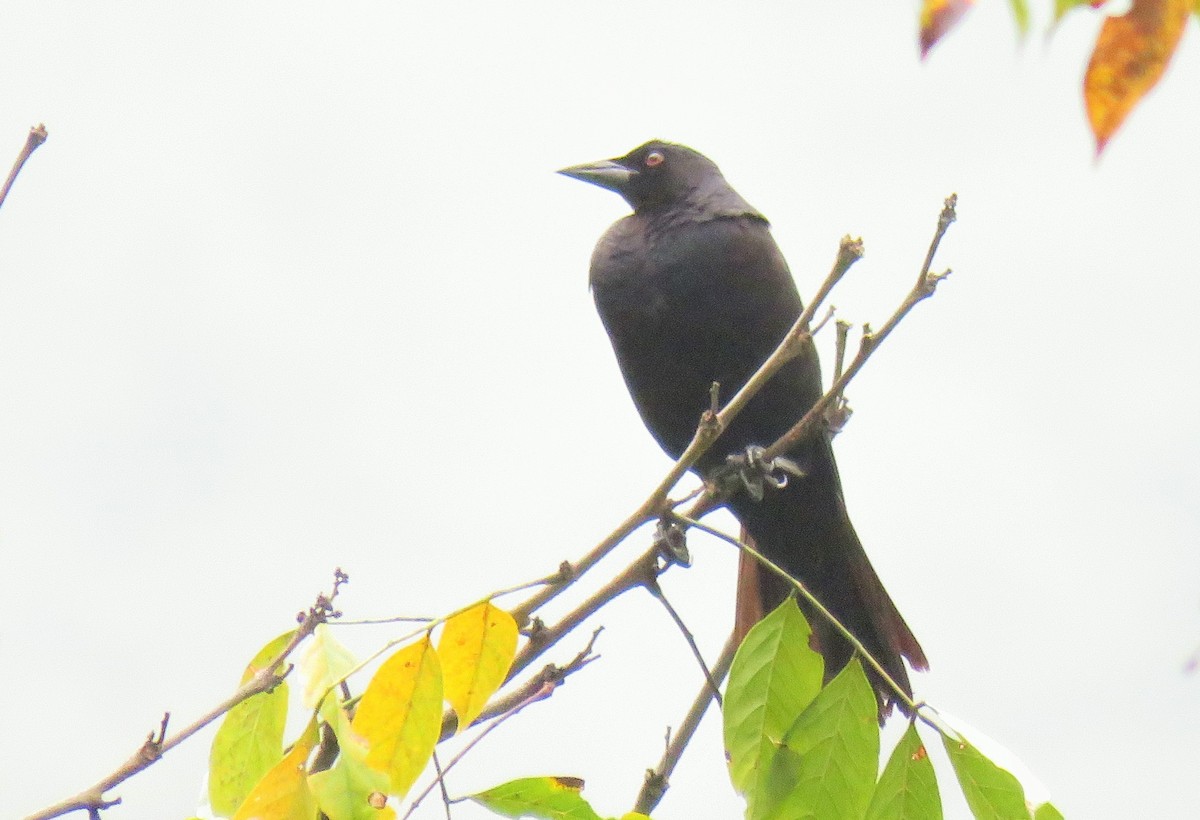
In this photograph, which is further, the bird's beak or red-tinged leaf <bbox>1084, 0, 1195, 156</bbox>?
the bird's beak

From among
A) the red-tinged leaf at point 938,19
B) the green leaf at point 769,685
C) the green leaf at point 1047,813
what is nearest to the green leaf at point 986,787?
the green leaf at point 1047,813

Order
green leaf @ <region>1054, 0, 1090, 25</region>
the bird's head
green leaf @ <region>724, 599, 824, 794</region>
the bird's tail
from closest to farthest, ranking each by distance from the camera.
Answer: green leaf @ <region>1054, 0, 1090, 25</region>, green leaf @ <region>724, 599, 824, 794</region>, the bird's tail, the bird's head

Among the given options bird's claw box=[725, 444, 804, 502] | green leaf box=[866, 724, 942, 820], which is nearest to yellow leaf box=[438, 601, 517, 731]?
green leaf box=[866, 724, 942, 820]

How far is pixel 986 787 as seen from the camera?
159cm

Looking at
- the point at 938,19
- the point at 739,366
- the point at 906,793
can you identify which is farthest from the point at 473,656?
the point at 739,366

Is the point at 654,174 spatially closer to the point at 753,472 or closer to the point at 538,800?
the point at 753,472

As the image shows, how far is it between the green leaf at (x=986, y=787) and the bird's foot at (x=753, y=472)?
1472 millimetres

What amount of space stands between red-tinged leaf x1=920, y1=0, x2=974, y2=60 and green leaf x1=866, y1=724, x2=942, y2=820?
3.27ft

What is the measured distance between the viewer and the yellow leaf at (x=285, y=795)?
139 centimetres

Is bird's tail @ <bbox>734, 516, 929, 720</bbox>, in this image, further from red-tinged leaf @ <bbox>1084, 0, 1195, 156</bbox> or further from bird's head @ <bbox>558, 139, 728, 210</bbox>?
red-tinged leaf @ <bbox>1084, 0, 1195, 156</bbox>

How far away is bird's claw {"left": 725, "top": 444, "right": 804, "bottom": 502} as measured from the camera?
322cm

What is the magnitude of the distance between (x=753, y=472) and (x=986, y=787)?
5.67ft

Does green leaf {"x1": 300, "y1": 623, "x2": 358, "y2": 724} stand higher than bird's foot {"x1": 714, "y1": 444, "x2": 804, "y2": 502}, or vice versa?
bird's foot {"x1": 714, "y1": 444, "x2": 804, "y2": 502}

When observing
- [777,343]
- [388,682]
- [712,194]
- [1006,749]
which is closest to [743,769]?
[1006,749]
